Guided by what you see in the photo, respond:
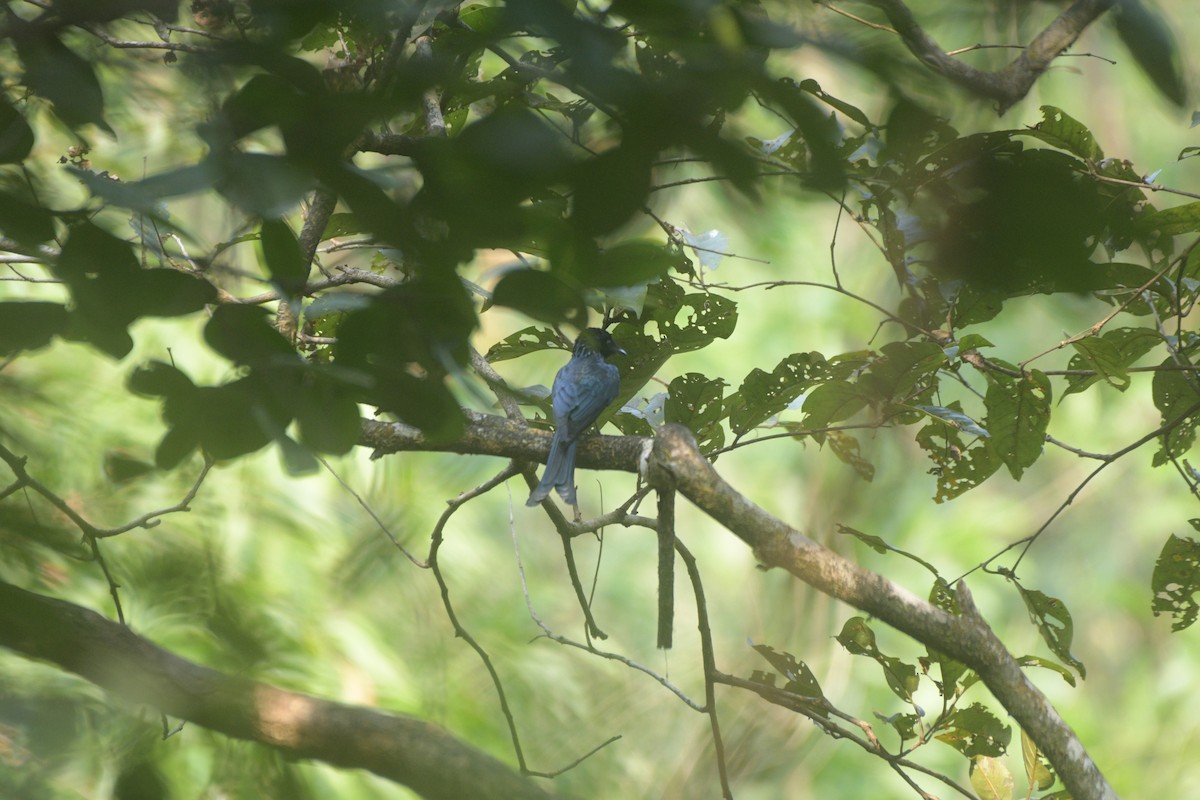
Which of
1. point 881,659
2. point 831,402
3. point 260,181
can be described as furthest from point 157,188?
point 881,659

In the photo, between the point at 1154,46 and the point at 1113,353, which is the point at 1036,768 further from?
the point at 1154,46

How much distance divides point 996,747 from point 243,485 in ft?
4.35

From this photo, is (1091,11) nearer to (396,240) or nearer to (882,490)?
(396,240)

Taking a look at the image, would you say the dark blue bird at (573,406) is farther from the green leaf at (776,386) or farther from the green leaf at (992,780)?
the green leaf at (992,780)

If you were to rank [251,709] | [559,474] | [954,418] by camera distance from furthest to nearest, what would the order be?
[559,474] → [954,418] → [251,709]

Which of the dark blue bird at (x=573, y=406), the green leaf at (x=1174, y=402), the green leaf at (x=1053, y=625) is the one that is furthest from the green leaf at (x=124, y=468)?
the green leaf at (x=1174, y=402)

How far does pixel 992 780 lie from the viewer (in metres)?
1.61

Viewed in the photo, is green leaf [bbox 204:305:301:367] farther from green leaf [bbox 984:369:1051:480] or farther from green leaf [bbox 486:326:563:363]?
green leaf [bbox 984:369:1051:480]

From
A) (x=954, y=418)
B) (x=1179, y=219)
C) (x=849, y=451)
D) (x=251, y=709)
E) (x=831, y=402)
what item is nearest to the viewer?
(x=251, y=709)

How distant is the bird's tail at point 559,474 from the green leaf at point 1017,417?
649 millimetres

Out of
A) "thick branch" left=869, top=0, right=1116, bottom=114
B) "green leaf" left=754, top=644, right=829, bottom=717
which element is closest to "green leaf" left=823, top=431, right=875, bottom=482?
"green leaf" left=754, top=644, right=829, bottom=717

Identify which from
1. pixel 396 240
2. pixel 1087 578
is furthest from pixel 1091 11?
pixel 1087 578

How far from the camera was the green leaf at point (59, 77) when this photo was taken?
479 millimetres

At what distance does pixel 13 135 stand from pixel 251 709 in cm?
34
